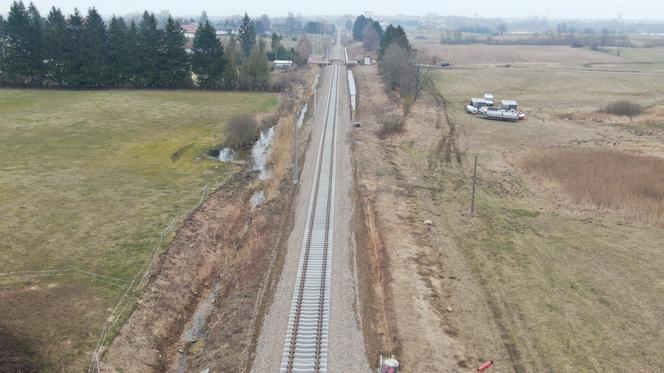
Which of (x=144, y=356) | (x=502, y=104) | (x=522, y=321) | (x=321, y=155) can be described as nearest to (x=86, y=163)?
(x=321, y=155)

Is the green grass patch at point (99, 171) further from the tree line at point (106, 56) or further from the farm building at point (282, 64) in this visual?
the farm building at point (282, 64)

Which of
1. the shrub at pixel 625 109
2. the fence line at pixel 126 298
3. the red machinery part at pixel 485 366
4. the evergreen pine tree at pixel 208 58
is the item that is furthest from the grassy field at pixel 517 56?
the red machinery part at pixel 485 366

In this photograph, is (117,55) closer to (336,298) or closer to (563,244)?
(336,298)

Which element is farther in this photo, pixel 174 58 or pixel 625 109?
pixel 174 58

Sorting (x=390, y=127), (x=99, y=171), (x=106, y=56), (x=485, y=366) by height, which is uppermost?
(x=106, y=56)

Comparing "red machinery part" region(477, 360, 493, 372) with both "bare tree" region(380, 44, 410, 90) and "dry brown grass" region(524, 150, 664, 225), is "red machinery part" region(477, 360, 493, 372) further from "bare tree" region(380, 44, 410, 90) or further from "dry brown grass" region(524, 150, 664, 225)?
"bare tree" region(380, 44, 410, 90)

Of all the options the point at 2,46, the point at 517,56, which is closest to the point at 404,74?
the point at 2,46
